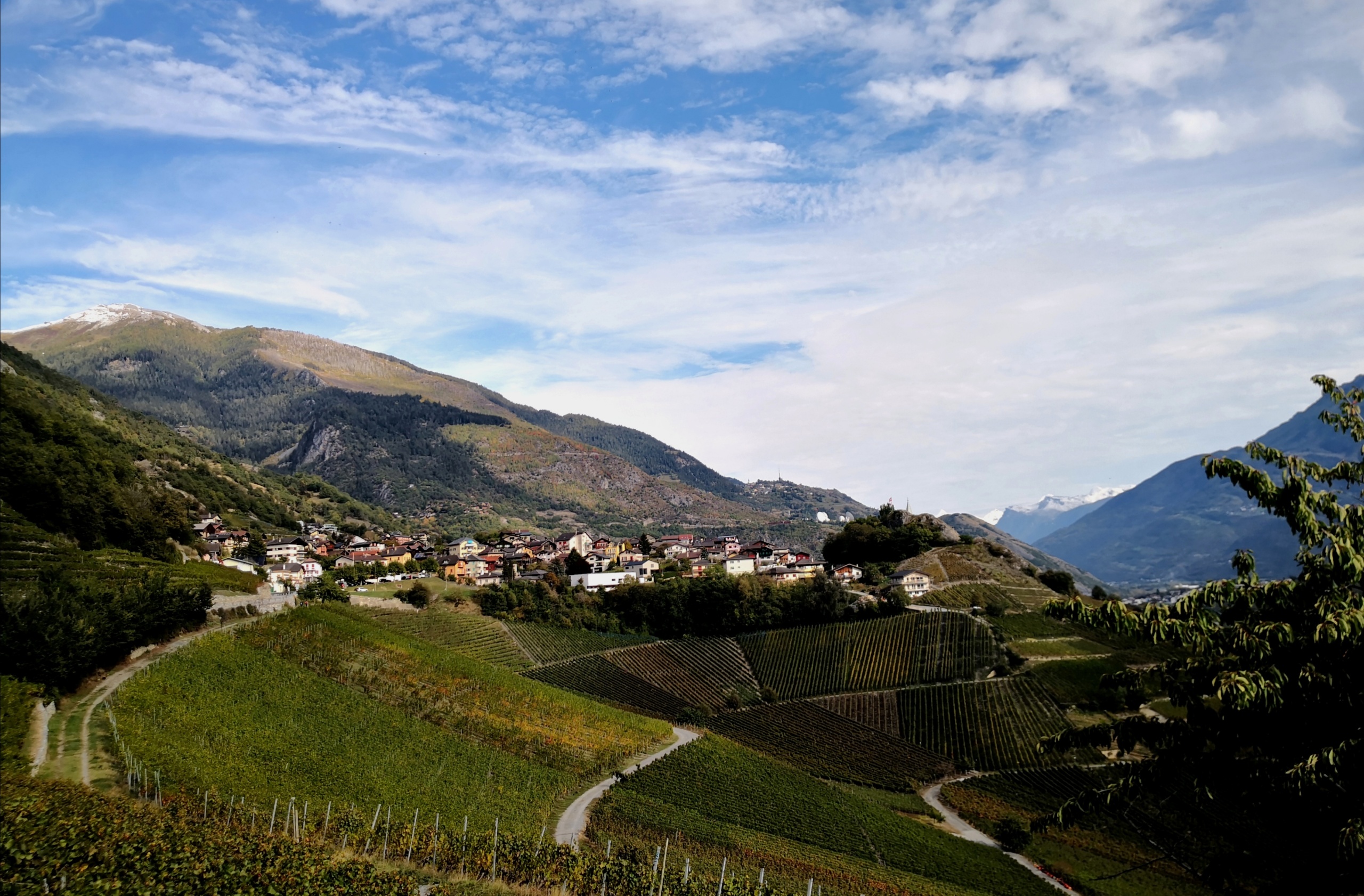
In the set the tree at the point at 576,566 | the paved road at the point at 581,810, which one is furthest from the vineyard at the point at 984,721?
the tree at the point at 576,566

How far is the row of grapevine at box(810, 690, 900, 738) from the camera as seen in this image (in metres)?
59.5

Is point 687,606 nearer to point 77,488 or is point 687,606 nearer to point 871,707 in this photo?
point 871,707

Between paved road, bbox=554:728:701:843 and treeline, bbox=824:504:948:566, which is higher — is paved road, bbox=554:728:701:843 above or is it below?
below

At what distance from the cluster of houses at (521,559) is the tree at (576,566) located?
0.48ft

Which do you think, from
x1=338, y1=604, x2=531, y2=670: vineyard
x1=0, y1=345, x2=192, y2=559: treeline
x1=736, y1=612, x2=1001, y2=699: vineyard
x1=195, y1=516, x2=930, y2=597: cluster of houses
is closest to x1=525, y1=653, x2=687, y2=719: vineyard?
x1=338, y1=604, x2=531, y2=670: vineyard

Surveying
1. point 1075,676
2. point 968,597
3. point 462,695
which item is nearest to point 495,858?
point 462,695

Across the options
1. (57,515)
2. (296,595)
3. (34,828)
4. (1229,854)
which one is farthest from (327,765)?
(57,515)

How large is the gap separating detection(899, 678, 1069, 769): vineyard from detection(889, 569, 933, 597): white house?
2398cm

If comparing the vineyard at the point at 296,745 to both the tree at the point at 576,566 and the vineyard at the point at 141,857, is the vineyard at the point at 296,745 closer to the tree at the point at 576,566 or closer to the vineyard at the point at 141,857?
the vineyard at the point at 141,857

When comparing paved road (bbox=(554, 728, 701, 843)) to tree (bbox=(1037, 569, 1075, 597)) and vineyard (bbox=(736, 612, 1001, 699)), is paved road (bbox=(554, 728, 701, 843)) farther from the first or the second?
tree (bbox=(1037, 569, 1075, 597))

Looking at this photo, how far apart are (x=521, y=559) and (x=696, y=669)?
55648 millimetres

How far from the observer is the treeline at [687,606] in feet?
273

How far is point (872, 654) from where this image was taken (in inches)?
2813

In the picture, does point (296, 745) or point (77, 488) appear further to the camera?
point (77, 488)
